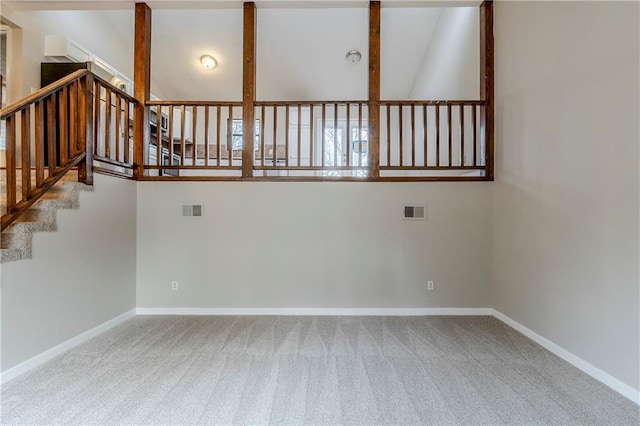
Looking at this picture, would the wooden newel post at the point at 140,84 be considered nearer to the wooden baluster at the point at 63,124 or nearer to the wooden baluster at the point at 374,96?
the wooden baluster at the point at 63,124

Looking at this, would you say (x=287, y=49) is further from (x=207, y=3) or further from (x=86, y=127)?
(x=86, y=127)

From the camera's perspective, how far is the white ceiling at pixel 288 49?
5.09m

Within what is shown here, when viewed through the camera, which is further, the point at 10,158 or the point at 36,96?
the point at 36,96

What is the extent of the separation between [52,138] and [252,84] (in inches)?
84.6

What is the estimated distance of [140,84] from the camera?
12.5 ft

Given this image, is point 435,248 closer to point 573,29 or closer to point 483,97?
point 483,97

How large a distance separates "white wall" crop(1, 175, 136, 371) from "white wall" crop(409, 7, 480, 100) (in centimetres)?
473

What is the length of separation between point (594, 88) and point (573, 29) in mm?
603

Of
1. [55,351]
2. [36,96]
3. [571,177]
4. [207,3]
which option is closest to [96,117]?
[36,96]

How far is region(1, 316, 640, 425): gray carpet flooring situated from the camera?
6.11 feet

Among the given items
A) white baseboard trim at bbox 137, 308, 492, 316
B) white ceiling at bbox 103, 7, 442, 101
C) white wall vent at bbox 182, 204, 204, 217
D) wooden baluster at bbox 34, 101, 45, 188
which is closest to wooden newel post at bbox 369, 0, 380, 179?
white ceiling at bbox 103, 7, 442, 101

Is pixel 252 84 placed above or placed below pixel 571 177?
above

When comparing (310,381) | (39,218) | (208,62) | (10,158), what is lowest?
(310,381)

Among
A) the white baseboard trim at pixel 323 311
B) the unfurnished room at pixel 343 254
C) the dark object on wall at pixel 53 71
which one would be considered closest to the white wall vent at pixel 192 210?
the unfurnished room at pixel 343 254
